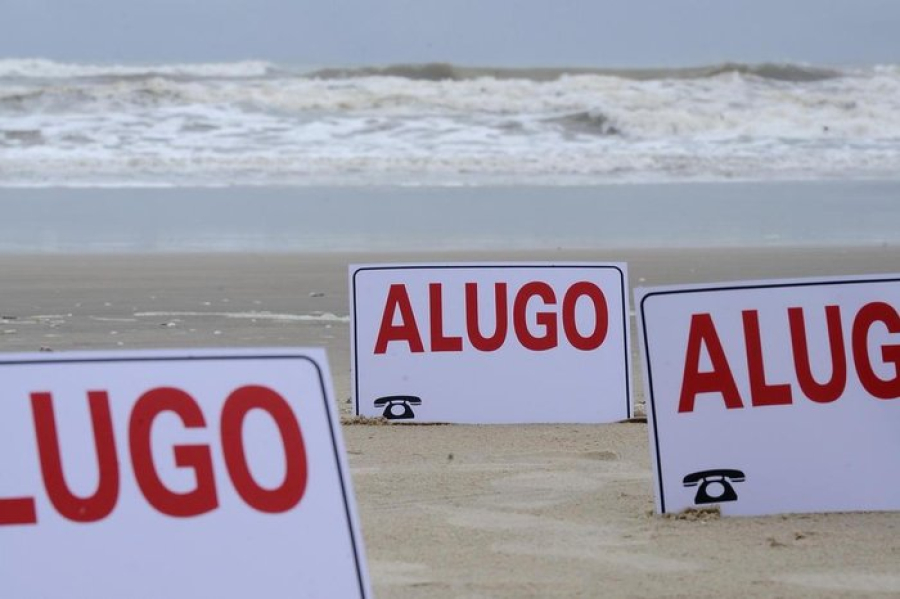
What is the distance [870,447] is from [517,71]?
3103 centimetres

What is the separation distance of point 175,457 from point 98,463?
0.14m

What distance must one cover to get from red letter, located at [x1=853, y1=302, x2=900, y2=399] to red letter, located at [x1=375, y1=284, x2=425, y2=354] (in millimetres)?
1978

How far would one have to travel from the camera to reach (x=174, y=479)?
2.68 metres

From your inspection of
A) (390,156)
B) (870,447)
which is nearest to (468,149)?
(390,156)

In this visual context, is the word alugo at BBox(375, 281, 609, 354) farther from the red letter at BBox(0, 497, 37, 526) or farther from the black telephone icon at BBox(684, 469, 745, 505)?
the red letter at BBox(0, 497, 37, 526)

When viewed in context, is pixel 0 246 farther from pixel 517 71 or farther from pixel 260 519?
pixel 517 71

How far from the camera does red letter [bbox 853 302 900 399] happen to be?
4.01 m

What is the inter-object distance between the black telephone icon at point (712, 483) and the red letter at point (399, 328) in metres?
1.79

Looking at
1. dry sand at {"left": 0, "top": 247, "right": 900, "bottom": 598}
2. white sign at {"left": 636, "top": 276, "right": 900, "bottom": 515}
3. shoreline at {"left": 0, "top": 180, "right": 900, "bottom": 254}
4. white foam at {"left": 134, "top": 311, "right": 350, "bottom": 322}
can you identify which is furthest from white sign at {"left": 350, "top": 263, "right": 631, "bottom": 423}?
shoreline at {"left": 0, "top": 180, "right": 900, "bottom": 254}

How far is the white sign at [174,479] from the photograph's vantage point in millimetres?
2621

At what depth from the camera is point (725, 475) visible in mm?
3984

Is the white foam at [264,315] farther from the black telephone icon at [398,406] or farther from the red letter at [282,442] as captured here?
the red letter at [282,442]

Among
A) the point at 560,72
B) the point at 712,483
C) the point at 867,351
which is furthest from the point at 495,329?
the point at 560,72

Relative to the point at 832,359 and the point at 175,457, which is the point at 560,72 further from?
the point at 175,457
